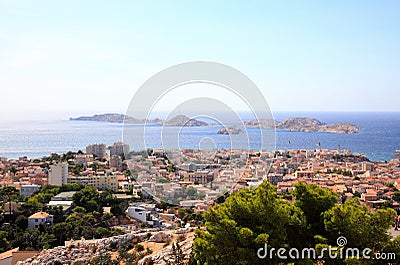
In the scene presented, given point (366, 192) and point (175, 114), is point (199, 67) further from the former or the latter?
point (366, 192)

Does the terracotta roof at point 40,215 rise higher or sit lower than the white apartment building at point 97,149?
lower

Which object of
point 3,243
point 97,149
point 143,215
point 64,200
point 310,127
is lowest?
point 3,243

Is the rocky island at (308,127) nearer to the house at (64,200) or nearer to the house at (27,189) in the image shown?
the house at (27,189)

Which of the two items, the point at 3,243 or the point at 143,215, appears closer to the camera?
the point at 3,243

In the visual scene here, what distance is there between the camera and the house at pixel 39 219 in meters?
11.2

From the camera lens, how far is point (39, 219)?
11.4 meters

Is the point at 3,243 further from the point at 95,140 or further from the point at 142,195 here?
the point at 95,140

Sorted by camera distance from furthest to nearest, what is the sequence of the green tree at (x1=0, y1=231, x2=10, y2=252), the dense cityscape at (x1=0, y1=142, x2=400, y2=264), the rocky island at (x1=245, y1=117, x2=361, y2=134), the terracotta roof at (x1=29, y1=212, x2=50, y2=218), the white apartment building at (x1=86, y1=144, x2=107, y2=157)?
the rocky island at (x1=245, y1=117, x2=361, y2=134) → the white apartment building at (x1=86, y1=144, x2=107, y2=157) → the terracotta roof at (x1=29, y1=212, x2=50, y2=218) → the green tree at (x1=0, y1=231, x2=10, y2=252) → the dense cityscape at (x1=0, y1=142, x2=400, y2=264)

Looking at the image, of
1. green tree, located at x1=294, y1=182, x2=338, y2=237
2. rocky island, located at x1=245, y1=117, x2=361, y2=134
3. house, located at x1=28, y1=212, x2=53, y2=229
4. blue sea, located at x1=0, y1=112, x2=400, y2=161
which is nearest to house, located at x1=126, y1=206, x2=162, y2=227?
house, located at x1=28, y1=212, x2=53, y2=229

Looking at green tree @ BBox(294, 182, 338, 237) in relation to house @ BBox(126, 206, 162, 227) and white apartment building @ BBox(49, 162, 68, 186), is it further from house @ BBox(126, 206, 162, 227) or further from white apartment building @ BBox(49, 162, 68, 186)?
white apartment building @ BBox(49, 162, 68, 186)

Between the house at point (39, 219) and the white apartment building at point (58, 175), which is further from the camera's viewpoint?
the white apartment building at point (58, 175)

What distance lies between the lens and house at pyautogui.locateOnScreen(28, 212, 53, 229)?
1125 centimetres

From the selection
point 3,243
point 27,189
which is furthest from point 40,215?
point 27,189

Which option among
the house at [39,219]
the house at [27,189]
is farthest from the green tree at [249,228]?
the house at [27,189]
